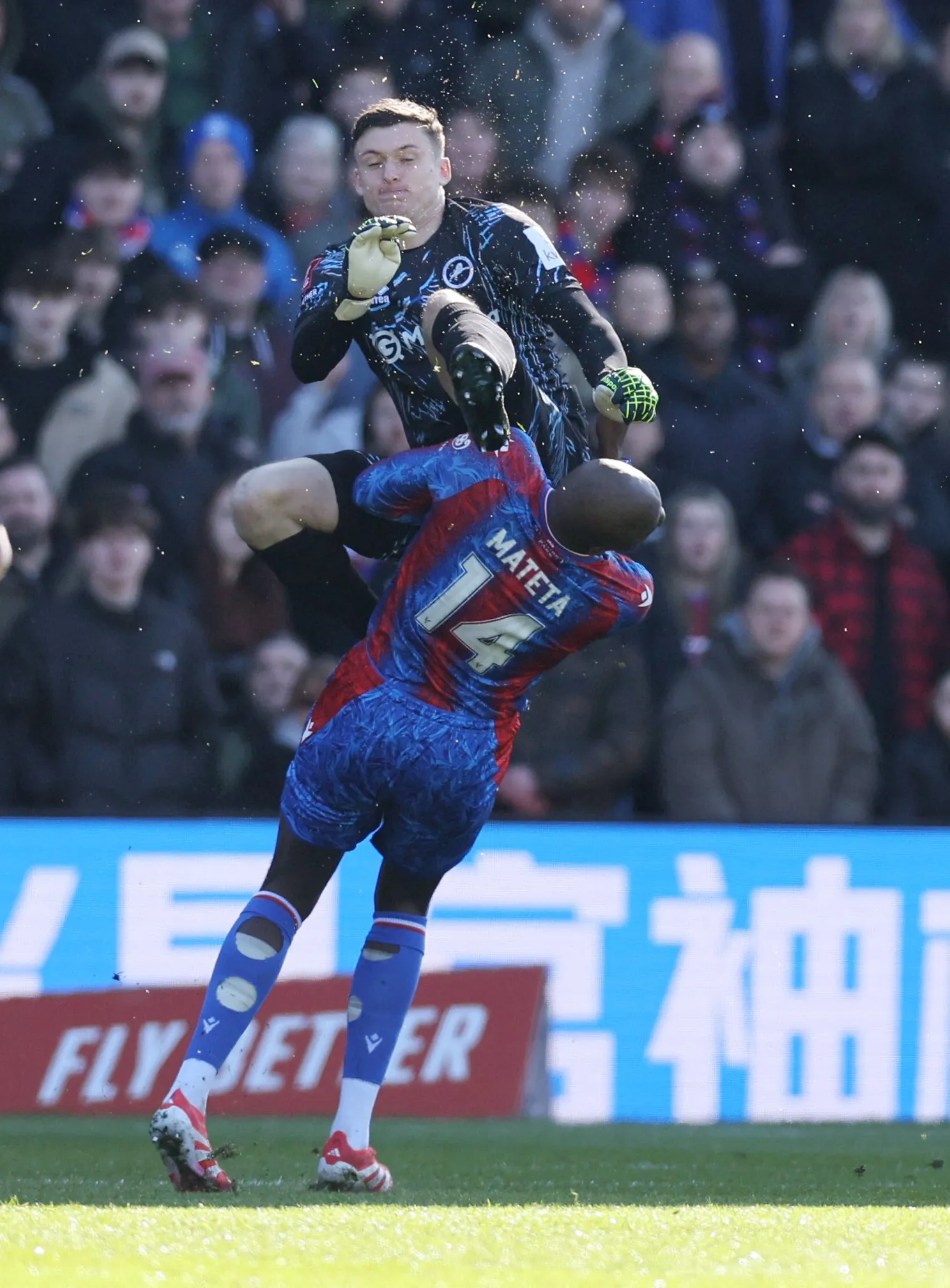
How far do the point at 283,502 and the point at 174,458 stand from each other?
2.75 metres

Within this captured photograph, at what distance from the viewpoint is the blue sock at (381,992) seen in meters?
4.60

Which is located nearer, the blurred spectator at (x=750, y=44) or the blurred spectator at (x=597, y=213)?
the blurred spectator at (x=597, y=213)

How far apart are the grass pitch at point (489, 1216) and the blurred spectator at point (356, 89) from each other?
420 centimetres

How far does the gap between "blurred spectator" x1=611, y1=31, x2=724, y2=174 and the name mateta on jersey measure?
3.67 meters

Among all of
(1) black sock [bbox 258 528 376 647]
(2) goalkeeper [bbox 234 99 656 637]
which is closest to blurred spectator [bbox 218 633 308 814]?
(1) black sock [bbox 258 528 376 647]

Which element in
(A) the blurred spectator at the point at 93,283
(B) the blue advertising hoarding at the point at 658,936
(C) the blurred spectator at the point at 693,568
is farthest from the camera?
(A) the blurred spectator at the point at 93,283

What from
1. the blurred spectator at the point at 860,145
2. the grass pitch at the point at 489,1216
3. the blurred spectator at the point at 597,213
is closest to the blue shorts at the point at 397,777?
the grass pitch at the point at 489,1216

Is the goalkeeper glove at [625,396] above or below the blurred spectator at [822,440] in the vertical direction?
above

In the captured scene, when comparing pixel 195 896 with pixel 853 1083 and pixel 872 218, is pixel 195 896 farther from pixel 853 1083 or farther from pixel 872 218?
pixel 872 218

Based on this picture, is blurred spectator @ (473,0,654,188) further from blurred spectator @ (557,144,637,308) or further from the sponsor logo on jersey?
the sponsor logo on jersey

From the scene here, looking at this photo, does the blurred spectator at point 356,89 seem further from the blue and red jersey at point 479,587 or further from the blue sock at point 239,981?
the blue sock at point 239,981

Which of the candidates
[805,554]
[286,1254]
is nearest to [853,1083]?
[805,554]

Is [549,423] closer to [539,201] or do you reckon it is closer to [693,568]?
[693,568]

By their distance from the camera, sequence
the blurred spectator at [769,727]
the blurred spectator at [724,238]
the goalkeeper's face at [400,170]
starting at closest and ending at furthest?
the goalkeeper's face at [400,170], the blurred spectator at [769,727], the blurred spectator at [724,238]
